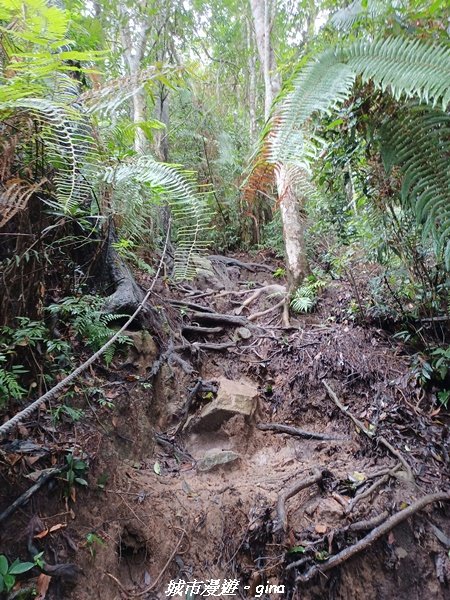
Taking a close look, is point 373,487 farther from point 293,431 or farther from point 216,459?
point 216,459

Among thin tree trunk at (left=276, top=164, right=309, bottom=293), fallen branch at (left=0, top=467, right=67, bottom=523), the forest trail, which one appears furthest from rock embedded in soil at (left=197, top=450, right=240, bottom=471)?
thin tree trunk at (left=276, top=164, right=309, bottom=293)

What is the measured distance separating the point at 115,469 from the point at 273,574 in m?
1.17

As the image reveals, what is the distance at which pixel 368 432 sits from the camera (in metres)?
2.80

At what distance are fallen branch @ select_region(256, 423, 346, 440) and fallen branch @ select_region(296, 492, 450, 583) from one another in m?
0.76

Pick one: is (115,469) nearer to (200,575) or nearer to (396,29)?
(200,575)

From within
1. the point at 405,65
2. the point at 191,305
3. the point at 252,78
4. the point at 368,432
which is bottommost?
the point at 368,432

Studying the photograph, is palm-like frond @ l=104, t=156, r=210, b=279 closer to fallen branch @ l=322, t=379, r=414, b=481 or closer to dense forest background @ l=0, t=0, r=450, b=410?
dense forest background @ l=0, t=0, r=450, b=410

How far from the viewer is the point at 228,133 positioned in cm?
823

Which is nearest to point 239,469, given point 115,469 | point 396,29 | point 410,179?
point 115,469

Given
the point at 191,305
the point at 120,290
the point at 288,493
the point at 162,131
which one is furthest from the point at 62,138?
the point at 162,131

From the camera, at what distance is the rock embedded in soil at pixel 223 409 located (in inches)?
120

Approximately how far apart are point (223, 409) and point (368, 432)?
3.95 feet

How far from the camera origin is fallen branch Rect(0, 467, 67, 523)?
161 cm

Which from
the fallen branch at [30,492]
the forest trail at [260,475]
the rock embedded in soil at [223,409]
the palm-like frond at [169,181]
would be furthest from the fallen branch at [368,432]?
the fallen branch at [30,492]
